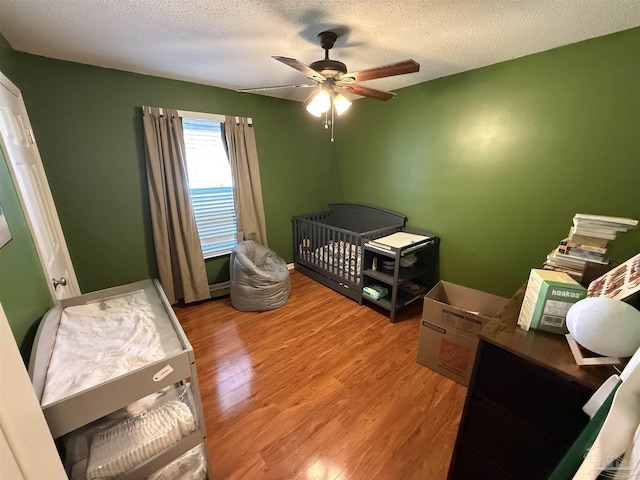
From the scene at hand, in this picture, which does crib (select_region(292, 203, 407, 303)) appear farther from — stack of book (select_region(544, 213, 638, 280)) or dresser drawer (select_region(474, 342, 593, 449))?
dresser drawer (select_region(474, 342, 593, 449))

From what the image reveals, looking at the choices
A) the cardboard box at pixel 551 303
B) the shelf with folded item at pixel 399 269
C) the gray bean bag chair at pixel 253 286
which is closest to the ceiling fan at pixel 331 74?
the cardboard box at pixel 551 303

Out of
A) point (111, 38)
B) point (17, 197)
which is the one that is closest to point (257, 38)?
point (111, 38)

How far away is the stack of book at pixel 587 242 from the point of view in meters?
1.23

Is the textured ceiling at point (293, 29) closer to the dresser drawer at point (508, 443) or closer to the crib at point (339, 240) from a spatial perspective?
the crib at point (339, 240)

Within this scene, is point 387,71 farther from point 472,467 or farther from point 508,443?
point 472,467

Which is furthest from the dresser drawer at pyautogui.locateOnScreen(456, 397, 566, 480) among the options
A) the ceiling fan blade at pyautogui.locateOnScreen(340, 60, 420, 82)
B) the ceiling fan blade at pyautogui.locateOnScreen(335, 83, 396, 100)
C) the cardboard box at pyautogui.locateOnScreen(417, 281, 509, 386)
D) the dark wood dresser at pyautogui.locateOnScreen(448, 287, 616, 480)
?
the ceiling fan blade at pyautogui.locateOnScreen(335, 83, 396, 100)

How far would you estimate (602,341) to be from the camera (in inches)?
29.6

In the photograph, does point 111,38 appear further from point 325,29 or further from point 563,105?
point 563,105

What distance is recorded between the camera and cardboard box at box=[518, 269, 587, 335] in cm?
94

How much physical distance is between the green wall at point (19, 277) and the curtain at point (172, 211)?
46.5 inches

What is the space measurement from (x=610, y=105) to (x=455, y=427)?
7.44ft

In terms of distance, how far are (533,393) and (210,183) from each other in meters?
2.99

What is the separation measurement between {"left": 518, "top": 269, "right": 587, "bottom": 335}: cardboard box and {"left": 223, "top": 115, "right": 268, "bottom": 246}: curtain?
2.68 m

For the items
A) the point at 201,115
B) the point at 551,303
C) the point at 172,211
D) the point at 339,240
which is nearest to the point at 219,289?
the point at 172,211
